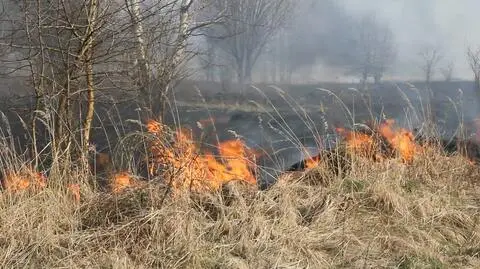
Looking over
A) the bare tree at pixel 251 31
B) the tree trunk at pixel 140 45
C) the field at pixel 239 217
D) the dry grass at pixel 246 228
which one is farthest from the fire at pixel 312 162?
the bare tree at pixel 251 31

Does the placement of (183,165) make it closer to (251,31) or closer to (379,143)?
(379,143)

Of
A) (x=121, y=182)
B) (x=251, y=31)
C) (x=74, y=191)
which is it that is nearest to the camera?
(x=74, y=191)

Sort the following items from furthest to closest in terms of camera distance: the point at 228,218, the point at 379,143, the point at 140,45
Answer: the point at 140,45, the point at 379,143, the point at 228,218

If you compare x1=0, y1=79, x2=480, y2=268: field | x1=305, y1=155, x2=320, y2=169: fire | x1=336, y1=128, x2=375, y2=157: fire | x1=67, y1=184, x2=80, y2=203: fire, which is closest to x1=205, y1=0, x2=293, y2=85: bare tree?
x1=336, y1=128, x2=375, y2=157: fire

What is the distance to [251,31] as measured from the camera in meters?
27.8

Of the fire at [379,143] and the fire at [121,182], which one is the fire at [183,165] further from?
the fire at [379,143]

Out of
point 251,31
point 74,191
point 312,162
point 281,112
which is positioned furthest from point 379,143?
point 251,31

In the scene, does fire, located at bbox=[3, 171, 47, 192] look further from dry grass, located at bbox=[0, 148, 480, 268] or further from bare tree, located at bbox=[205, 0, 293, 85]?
bare tree, located at bbox=[205, 0, 293, 85]

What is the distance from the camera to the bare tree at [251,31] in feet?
76.1

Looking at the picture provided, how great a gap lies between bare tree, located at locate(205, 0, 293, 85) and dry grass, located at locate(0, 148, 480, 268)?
17.5 m

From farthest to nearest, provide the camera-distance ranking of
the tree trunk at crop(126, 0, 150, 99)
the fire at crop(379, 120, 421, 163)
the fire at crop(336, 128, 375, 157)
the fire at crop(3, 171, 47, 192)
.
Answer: the fire at crop(379, 120, 421, 163), the tree trunk at crop(126, 0, 150, 99), the fire at crop(336, 128, 375, 157), the fire at crop(3, 171, 47, 192)

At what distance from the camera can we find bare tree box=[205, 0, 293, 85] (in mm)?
23188

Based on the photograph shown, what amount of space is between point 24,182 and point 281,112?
8.93m

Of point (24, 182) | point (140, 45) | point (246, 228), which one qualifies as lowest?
point (246, 228)
